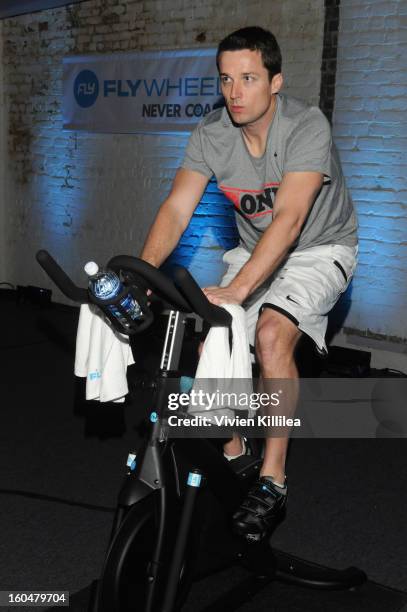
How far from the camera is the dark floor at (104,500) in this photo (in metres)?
2.44

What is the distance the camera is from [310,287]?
2361mm

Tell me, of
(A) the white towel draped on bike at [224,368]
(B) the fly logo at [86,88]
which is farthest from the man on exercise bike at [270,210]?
(B) the fly logo at [86,88]

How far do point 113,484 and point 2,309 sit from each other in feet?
14.5

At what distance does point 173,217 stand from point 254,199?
1.02ft

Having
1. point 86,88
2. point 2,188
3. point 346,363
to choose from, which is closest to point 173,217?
point 346,363

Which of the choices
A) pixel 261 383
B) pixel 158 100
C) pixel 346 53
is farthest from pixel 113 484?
pixel 158 100

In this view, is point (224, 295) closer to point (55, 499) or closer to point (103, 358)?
point (103, 358)

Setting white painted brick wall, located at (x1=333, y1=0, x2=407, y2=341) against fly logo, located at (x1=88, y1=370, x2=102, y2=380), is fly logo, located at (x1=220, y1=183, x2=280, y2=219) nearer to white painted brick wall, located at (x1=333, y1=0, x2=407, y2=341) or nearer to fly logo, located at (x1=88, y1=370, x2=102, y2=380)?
fly logo, located at (x1=88, y1=370, x2=102, y2=380)

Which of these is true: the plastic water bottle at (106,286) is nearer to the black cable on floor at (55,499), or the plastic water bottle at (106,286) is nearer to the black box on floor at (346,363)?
the black cable on floor at (55,499)

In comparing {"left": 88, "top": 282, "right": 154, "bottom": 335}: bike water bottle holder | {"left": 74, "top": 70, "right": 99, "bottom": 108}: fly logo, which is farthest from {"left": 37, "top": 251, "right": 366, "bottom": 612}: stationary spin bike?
Answer: {"left": 74, "top": 70, "right": 99, "bottom": 108}: fly logo

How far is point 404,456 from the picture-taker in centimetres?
359

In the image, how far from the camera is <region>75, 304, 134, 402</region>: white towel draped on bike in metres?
1.87

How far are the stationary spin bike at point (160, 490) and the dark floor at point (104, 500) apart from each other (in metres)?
0.38

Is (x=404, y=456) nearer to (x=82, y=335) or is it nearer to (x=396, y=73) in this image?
(x=82, y=335)
